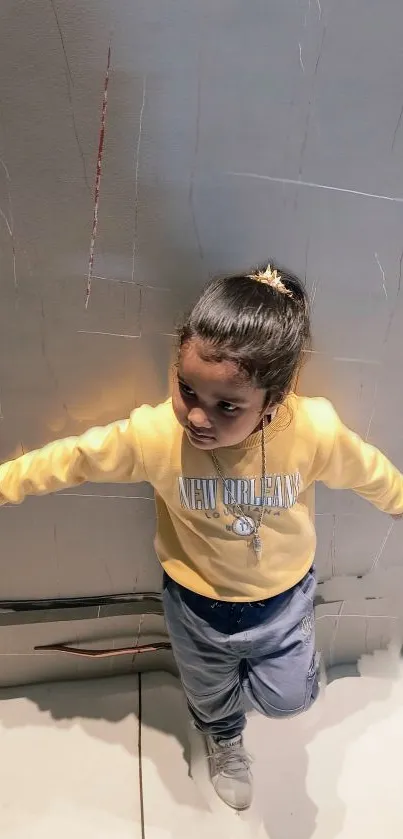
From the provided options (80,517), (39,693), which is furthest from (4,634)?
(80,517)

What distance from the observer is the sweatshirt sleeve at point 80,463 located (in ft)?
2.21

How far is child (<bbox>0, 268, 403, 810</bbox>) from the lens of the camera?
56cm

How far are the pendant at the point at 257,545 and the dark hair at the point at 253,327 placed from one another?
18cm

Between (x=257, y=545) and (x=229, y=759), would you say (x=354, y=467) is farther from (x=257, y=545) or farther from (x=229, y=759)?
(x=229, y=759)

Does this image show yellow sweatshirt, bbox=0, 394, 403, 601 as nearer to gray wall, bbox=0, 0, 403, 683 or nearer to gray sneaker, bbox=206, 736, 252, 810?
gray wall, bbox=0, 0, 403, 683

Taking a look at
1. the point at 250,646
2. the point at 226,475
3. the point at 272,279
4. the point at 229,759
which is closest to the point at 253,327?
the point at 272,279

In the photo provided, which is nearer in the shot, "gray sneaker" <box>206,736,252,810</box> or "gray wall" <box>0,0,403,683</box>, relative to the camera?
"gray wall" <box>0,0,403,683</box>

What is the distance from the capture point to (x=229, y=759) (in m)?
0.95

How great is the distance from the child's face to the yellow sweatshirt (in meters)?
0.07

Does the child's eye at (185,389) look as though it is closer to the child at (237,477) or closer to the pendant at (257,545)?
the child at (237,477)

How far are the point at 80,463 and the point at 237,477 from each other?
0.51ft

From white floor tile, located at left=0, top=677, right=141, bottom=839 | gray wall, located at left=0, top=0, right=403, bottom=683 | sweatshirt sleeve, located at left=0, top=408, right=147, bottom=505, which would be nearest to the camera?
gray wall, located at left=0, top=0, right=403, bottom=683

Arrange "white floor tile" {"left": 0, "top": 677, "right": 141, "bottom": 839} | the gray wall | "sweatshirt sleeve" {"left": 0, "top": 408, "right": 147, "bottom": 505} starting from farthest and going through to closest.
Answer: "white floor tile" {"left": 0, "top": 677, "right": 141, "bottom": 839} < "sweatshirt sleeve" {"left": 0, "top": 408, "right": 147, "bottom": 505} < the gray wall

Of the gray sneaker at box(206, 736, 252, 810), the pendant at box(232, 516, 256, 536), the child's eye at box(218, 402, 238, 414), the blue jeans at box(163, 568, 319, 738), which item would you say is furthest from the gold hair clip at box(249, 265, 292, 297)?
the gray sneaker at box(206, 736, 252, 810)
